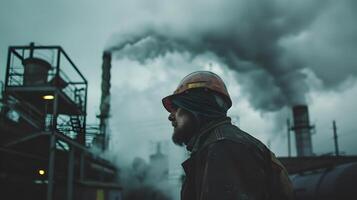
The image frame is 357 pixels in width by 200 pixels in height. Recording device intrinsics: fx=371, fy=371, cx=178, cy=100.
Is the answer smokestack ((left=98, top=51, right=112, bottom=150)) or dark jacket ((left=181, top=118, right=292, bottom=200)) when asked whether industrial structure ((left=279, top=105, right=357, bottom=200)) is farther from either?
smokestack ((left=98, top=51, right=112, bottom=150))

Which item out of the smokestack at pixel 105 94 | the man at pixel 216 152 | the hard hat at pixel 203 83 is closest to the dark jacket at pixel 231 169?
the man at pixel 216 152

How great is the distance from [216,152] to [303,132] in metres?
36.7

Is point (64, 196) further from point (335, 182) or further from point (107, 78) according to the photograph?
point (107, 78)

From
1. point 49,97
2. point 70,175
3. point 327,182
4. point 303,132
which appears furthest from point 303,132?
point 327,182

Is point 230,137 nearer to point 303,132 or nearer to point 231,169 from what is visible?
point 231,169

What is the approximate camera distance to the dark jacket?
4.19 feet

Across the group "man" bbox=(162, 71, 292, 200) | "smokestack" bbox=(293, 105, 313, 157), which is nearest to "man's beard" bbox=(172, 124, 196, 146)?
"man" bbox=(162, 71, 292, 200)

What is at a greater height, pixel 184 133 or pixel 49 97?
pixel 49 97

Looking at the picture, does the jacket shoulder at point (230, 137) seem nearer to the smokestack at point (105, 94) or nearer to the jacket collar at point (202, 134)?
the jacket collar at point (202, 134)

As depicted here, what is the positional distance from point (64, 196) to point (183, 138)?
17585 millimetres

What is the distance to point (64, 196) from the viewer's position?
17.8m

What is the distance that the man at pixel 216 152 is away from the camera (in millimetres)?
1290

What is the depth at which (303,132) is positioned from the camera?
35875mm

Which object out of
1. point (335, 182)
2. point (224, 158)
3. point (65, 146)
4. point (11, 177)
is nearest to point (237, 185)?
point (224, 158)
